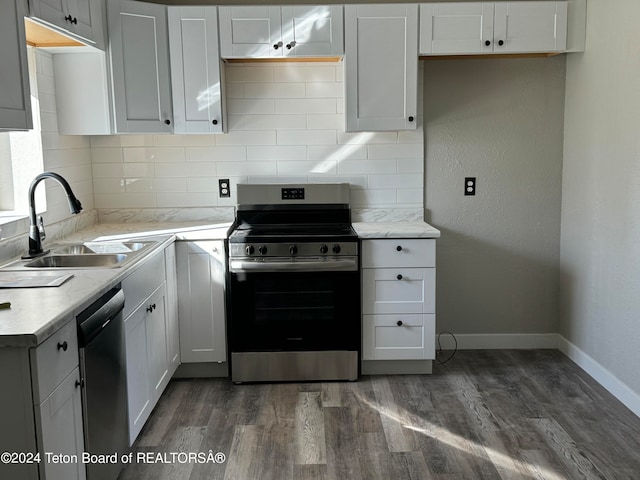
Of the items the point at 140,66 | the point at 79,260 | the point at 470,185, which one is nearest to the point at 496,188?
the point at 470,185

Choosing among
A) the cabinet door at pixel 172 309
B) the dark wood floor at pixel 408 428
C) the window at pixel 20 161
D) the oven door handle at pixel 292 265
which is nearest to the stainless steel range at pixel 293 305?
the oven door handle at pixel 292 265

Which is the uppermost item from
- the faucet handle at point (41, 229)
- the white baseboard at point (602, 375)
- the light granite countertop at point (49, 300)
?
the faucet handle at point (41, 229)

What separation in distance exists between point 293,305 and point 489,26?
193 cm

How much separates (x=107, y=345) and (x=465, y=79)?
2.77 meters

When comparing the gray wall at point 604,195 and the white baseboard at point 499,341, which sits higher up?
the gray wall at point 604,195

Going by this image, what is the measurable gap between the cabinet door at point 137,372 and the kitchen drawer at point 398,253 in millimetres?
1335

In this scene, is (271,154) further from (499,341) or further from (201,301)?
(499,341)

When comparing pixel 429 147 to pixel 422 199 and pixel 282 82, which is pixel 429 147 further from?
pixel 282 82

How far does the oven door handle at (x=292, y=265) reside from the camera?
12.5ft

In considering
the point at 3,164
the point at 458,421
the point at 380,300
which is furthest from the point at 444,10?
the point at 3,164

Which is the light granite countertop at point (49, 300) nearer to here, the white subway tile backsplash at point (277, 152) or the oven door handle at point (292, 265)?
the oven door handle at point (292, 265)

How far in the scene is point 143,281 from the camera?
3154 millimetres

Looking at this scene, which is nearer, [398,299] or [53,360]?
[53,360]

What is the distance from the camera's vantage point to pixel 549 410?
351cm
